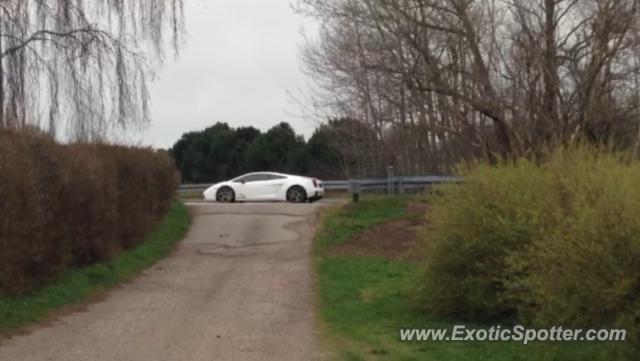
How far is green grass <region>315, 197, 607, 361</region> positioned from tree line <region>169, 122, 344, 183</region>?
115 feet

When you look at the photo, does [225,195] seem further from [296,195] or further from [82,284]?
[82,284]

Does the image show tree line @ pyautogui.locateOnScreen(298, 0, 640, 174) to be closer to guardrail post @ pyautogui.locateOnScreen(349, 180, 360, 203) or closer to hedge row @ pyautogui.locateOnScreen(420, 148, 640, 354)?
guardrail post @ pyautogui.locateOnScreen(349, 180, 360, 203)

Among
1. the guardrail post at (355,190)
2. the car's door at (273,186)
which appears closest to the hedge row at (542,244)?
the guardrail post at (355,190)

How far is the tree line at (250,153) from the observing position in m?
55.3

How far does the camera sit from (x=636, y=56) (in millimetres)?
25422

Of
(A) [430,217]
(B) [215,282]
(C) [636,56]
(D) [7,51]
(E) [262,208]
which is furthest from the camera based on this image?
(E) [262,208]

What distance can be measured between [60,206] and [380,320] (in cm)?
520

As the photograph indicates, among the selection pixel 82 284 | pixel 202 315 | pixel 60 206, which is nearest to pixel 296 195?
pixel 82 284

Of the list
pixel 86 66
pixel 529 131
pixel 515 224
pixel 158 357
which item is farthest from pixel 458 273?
pixel 529 131

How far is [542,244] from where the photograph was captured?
319 inches

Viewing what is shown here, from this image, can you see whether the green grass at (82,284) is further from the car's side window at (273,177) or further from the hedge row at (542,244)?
the car's side window at (273,177)

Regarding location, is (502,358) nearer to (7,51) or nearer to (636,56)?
(7,51)

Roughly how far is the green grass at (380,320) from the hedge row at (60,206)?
395 centimetres

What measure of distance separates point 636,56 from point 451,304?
17167 millimetres
